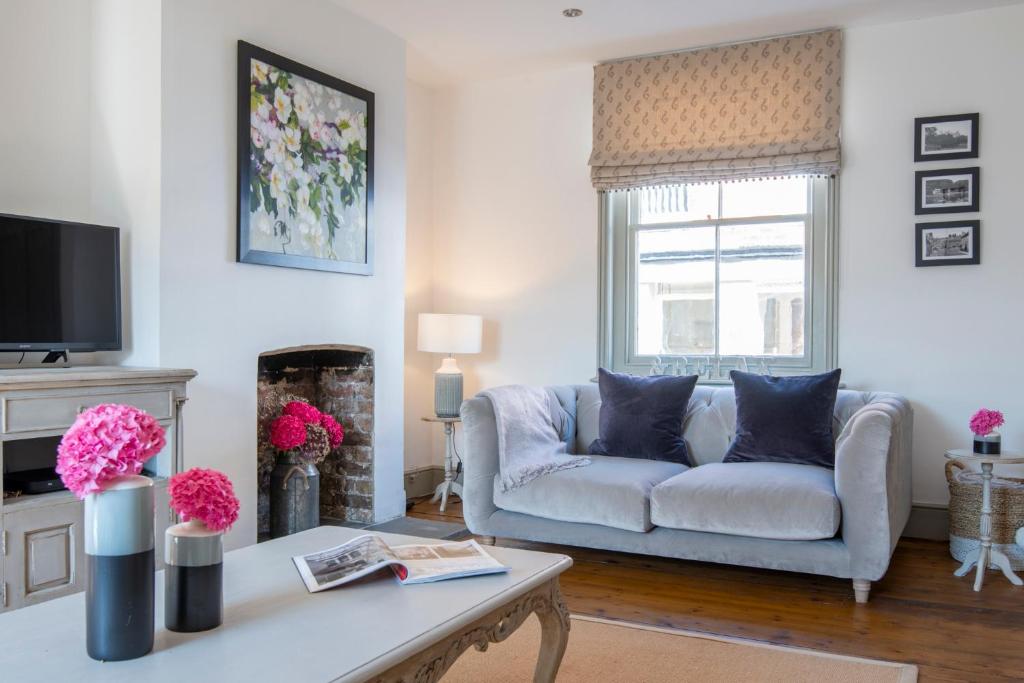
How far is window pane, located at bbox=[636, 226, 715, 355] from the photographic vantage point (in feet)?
15.7

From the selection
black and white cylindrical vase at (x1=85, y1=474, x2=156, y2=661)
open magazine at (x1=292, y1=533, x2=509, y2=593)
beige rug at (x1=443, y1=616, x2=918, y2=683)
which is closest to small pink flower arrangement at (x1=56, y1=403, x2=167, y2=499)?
black and white cylindrical vase at (x1=85, y1=474, x2=156, y2=661)

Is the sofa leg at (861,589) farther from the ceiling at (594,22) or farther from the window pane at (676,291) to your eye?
the ceiling at (594,22)

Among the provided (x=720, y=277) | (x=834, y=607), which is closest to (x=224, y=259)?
(x=720, y=277)

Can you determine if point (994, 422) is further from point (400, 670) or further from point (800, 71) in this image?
point (400, 670)

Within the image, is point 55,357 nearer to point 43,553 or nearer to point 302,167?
point 43,553

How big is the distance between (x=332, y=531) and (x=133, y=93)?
2.10 metres

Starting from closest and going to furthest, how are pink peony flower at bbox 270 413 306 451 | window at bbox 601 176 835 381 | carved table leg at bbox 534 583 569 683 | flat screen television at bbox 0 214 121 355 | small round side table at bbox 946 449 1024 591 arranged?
carved table leg at bbox 534 583 569 683 → flat screen television at bbox 0 214 121 355 → small round side table at bbox 946 449 1024 591 → pink peony flower at bbox 270 413 306 451 → window at bbox 601 176 835 381

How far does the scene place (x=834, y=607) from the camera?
313 cm

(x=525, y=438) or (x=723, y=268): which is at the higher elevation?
(x=723, y=268)

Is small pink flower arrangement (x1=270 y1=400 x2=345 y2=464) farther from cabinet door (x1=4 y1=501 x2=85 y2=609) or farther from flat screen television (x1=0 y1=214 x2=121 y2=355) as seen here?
cabinet door (x1=4 y1=501 x2=85 y2=609)

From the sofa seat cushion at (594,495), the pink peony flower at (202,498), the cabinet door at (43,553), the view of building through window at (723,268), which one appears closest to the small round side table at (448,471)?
the sofa seat cushion at (594,495)

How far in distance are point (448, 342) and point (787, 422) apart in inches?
77.9

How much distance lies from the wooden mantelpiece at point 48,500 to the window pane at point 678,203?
9.70 ft

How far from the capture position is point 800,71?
4418mm
